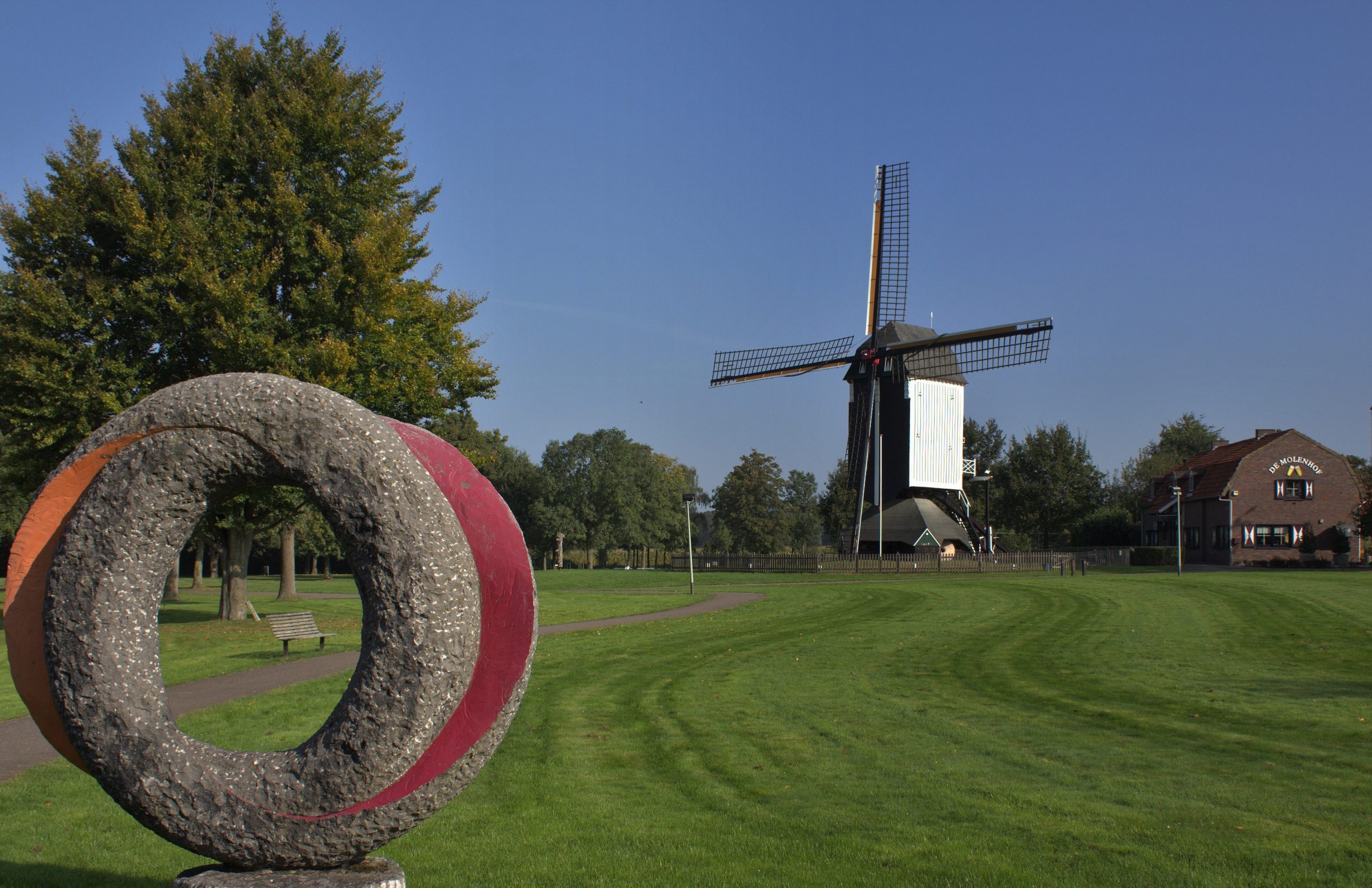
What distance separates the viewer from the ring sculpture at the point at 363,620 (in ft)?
13.9

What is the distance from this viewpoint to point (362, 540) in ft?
14.1

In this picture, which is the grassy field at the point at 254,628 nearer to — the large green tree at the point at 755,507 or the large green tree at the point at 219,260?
the large green tree at the point at 219,260

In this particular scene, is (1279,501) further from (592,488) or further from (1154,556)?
(592,488)

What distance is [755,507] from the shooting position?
286 ft

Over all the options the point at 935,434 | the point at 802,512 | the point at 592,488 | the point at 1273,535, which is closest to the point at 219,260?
the point at 935,434

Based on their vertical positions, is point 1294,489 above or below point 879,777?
above

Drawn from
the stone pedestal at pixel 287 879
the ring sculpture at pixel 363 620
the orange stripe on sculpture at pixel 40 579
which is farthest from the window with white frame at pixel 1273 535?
the orange stripe on sculpture at pixel 40 579

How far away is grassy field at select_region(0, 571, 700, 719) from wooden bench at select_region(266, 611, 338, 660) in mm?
379

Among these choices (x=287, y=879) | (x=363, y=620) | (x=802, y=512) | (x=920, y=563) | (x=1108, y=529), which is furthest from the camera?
(x=802, y=512)

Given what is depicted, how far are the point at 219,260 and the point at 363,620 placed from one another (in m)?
18.0

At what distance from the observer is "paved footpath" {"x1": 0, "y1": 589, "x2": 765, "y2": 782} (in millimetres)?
9250

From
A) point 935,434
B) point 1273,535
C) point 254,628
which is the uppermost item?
point 935,434

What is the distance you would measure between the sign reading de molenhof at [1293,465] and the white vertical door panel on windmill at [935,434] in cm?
2333

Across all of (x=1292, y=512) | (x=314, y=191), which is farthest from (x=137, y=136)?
(x=1292, y=512)
